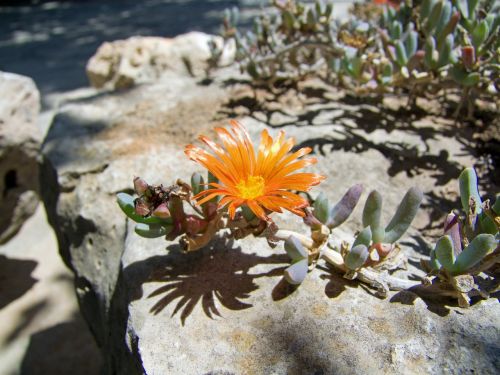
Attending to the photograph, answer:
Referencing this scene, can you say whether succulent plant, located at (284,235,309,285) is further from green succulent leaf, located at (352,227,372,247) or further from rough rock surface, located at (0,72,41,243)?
rough rock surface, located at (0,72,41,243)

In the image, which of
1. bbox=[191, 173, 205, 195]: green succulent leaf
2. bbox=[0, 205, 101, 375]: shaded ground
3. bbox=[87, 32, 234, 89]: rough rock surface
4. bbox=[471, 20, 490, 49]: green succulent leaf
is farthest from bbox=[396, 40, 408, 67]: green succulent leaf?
bbox=[0, 205, 101, 375]: shaded ground

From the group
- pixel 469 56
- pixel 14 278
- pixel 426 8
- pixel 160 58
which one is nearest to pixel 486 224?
pixel 469 56

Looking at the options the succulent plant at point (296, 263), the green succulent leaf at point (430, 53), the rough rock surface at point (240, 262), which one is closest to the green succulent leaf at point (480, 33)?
the green succulent leaf at point (430, 53)

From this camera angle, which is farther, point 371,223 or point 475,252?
point 371,223

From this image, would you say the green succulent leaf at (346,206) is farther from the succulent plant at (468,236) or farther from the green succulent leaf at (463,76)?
the green succulent leaf at (463,76)

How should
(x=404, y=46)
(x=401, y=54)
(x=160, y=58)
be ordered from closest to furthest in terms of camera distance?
(x=401, y=54), (x=404, y=46), (x=160, y=58)

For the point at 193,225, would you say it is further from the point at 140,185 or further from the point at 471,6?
the point at 471,6

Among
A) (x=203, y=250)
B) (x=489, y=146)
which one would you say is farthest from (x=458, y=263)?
(x=489, y=146)
